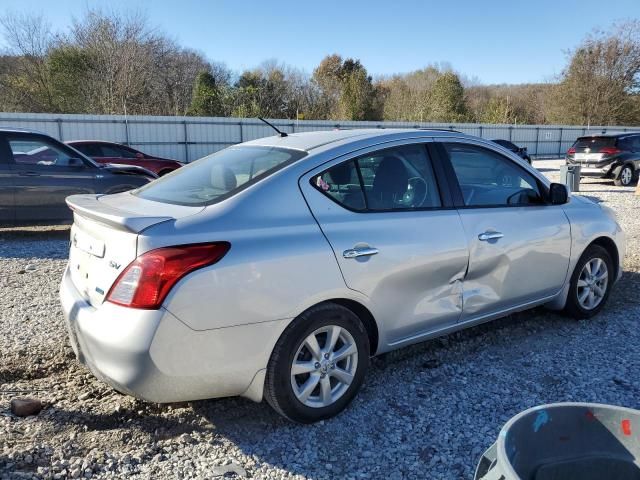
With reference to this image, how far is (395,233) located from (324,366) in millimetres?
886

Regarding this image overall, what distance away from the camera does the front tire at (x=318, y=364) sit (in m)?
2.81

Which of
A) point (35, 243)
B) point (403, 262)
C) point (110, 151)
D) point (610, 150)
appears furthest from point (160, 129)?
point (403, 262)

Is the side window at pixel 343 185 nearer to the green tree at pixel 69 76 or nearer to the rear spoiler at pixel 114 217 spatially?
the rear spoiler at pixel 114 217

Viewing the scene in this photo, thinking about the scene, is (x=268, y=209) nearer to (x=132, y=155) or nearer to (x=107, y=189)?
(x=107, y=189)

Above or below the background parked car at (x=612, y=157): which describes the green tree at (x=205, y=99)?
above

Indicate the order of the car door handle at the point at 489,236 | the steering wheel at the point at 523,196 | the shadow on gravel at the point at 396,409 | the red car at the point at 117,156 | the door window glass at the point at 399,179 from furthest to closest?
the red car at the point at 117,156, the steering wheel at the point at 523,196, the car door handle at the point at 489,236, the door window glass at the point at 399,179, the shadow on gravel at the point at 396,409

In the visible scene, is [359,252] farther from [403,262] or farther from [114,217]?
[114,217]

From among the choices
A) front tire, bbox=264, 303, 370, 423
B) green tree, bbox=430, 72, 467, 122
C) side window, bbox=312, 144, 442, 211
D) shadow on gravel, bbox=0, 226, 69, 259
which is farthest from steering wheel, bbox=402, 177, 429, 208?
green tree, bbox=430, 72, 467, 122

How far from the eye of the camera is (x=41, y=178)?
26.0 ft

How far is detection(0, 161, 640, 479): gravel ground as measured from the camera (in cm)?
267

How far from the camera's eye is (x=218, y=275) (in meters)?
2.56

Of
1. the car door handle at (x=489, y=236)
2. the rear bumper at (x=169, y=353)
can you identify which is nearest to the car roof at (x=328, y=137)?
the car door handle at (x=489, y=236)

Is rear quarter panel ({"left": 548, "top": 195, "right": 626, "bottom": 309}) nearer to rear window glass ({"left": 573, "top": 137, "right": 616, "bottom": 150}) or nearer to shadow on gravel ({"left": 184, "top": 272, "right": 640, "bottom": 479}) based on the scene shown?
shadow on gravel ({"left": 184, "top": 272, "right": 640, "bottom": 479})

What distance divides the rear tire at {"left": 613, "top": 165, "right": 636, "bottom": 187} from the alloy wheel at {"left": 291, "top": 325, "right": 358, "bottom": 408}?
53.8 feet
